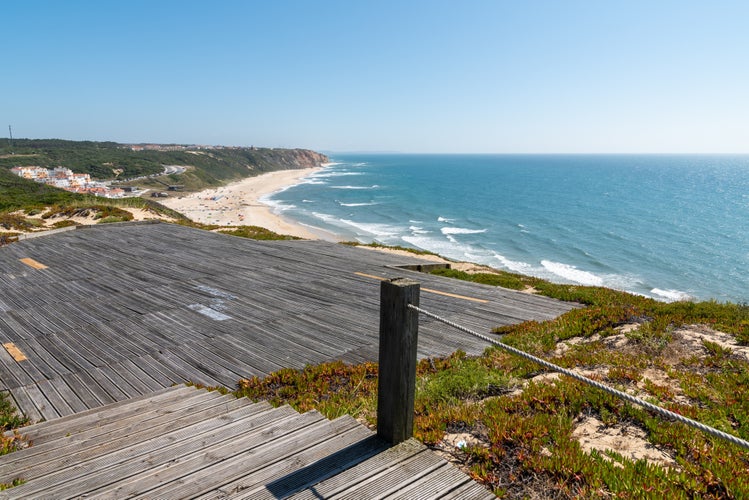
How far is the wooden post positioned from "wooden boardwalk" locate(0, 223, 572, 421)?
385cm

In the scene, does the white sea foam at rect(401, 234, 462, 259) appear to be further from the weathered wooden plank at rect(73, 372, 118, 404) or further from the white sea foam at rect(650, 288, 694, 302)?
the weathered wooden plank at rect(73, 372, 118, 404)

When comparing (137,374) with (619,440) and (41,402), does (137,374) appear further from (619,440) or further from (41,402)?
(619,440)

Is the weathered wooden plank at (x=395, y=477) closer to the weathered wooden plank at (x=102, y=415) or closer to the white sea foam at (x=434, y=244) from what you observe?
the weathered wooden plank at (x=102, y=415)

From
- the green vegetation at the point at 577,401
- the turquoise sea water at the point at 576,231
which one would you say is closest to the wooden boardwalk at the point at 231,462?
the green vegetation at the point at 577,401

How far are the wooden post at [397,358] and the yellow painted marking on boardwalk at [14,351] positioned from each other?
6959mm

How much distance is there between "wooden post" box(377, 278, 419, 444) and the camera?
3340 mm

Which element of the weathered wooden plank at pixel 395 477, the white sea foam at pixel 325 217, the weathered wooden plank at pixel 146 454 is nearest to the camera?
the weathered wooden plank at pixel 395 477

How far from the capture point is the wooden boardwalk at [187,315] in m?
6.74

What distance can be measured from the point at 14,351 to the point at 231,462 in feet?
21.2

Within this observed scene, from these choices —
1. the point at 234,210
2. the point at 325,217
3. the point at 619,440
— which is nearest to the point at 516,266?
the point at 325,217

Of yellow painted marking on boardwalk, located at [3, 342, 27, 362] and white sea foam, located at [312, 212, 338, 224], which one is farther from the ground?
yellow painted marking on boardwalk, located at [3, 342, 27, 362]

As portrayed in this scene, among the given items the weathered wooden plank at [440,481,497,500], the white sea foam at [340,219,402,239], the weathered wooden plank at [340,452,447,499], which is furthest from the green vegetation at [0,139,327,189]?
the weathered wooden plank at [440,481,497,500]

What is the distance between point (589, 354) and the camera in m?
6.48

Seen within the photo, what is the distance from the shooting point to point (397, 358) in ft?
11.2
